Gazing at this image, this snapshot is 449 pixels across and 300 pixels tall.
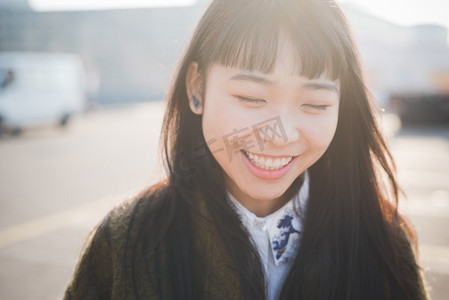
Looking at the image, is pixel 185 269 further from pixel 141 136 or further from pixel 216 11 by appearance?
pixel 141 136

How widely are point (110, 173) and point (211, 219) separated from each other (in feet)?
18.8

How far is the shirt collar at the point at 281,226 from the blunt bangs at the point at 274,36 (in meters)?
0.49

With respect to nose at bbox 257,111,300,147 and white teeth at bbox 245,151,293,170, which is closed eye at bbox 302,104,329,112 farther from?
white teeth at bbox 245,151,293,170

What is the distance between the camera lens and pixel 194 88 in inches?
52.6

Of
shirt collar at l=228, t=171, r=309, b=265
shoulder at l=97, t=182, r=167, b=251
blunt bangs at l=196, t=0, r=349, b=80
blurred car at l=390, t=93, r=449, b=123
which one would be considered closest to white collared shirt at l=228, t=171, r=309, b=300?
shirt collar at l=228, t=171, r=309, b=265

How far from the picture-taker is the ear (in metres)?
1.31

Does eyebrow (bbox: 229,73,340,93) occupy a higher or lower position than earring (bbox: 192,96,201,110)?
higher

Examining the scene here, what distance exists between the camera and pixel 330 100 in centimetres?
120

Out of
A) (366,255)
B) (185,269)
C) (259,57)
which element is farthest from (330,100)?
(185,269)

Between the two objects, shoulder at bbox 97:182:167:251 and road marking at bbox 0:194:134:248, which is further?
road marking at bbox 0:194:134:248

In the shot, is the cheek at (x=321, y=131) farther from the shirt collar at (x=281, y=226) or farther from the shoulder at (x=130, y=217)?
the shoulder at (x=130, y=217)

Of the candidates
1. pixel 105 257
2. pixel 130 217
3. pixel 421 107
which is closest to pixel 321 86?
pixel 130 217

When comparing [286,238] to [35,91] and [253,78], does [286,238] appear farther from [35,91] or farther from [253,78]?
[35,91]

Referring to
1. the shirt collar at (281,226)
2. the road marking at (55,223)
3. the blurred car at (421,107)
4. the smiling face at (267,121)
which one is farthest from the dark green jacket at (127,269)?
the blurred car at (421,107)
